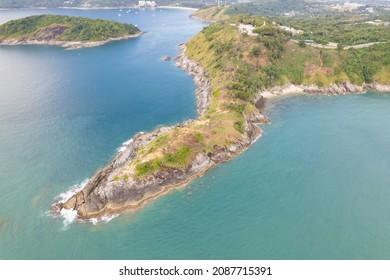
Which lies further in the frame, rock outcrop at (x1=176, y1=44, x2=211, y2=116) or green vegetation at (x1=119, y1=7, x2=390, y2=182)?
rock outcrop at (x1=176, y1=44, x2=211, y2=116)

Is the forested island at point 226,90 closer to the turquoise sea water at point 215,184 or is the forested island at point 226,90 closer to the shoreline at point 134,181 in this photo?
the shoreline at point 134,181

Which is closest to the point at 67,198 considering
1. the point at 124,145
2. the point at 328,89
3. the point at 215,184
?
the point at 124,145

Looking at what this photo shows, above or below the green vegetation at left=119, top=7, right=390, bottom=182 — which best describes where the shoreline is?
below

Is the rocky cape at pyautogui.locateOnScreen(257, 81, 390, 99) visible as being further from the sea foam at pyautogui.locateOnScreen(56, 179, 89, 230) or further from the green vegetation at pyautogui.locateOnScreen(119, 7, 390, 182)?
the sea foam at pyautogui.locateOnScreen(56, 179, 89, 230)

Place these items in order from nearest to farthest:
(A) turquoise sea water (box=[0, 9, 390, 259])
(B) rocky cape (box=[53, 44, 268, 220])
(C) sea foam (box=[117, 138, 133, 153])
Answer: (A) turquoise sea water (box=[0, 9, 390, 259]) → (B) rocky cape (box=[53, 44, 268, 220]) → (C) sea foam (box=[117, 138, 133, 153])

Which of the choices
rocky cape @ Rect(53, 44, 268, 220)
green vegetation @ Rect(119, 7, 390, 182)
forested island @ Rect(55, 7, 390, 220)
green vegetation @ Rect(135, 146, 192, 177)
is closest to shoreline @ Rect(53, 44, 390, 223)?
rocky cape @ Rect(53, 44, 268, 220)

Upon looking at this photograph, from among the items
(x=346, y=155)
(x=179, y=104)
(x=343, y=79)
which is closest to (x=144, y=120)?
(x=179, y=104)

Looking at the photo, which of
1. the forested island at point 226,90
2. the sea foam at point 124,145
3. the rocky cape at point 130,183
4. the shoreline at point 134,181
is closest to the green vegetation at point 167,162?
the forested island at point 226,90
